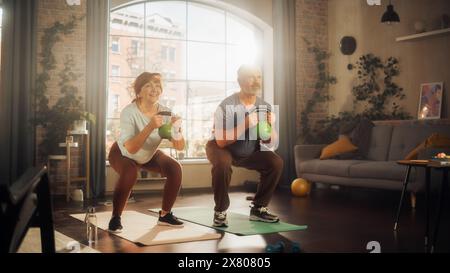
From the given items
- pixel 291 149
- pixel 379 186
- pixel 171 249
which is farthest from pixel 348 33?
pixel 171 249

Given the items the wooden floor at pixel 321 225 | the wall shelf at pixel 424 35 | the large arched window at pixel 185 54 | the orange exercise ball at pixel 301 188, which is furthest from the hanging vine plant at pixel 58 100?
the wall shelf at pixel 424 35

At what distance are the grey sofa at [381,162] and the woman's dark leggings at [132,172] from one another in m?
2.40

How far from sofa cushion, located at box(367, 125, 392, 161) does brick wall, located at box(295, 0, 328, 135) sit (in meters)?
1.44

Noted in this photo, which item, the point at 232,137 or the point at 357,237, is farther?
the point at 232,137

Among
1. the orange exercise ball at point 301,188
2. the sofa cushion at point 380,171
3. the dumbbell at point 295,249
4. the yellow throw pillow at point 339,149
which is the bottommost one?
the dumbbell at point 295,249

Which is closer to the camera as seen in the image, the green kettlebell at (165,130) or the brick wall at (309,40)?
the green kettlebell at (165,130)

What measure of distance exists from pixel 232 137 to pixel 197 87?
3400mm

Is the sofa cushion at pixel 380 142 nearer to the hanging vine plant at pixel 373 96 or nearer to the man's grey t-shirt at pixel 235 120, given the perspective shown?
the hanging vine plant at pixel 373 96

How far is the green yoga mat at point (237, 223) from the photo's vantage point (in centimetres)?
363

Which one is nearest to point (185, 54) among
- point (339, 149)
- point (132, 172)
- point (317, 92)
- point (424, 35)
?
point (317, 92)

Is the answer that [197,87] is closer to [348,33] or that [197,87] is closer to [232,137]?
[348,33]

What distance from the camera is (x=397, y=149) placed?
5695 mm

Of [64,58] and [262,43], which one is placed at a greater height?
[262,43]

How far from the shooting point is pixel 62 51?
6.07m
